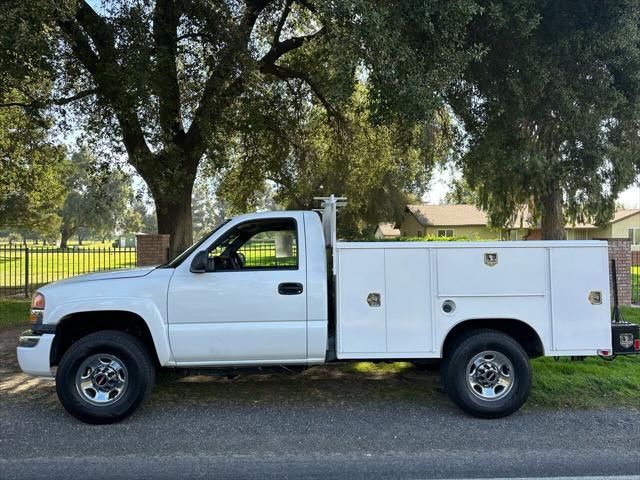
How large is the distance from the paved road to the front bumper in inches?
20.5

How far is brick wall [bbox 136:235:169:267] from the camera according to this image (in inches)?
418

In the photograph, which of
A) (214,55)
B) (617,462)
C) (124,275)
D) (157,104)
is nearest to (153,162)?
(157,104)

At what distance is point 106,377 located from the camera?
5137 millimetres

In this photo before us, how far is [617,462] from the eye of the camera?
4234 millimetres

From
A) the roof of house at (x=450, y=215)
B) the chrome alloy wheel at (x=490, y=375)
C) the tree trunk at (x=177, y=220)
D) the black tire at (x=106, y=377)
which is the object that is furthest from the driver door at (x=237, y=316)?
the roof of house at (x=450, y=215)

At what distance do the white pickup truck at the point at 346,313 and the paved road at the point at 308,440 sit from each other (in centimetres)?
36

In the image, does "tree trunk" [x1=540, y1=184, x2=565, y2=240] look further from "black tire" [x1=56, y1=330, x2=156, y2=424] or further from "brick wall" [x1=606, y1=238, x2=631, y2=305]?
"black tire" [x1=56, y1=330, x2=156, y2=424]

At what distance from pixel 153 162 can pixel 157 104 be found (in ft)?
4.15

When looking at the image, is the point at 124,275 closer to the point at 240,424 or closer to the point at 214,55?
the point at 240,424

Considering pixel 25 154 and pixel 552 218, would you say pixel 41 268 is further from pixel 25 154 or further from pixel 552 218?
pixel 552 218

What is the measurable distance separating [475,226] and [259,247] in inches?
1490

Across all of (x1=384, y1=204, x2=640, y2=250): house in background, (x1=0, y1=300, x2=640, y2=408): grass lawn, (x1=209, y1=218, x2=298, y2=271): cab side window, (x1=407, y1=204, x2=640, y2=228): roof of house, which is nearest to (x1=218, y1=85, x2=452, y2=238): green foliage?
(x1=0, y1=300, x2=640, y2=408): grass lawn

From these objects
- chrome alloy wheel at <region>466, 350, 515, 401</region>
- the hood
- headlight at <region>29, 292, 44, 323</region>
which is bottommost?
chrome alloy wheel at <region>466, 350, 515, 401</region>

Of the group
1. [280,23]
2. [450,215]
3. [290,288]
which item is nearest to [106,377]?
[290,288]
